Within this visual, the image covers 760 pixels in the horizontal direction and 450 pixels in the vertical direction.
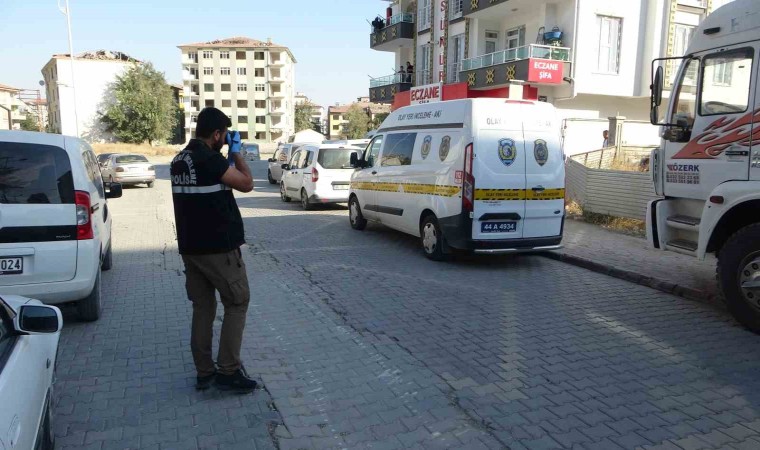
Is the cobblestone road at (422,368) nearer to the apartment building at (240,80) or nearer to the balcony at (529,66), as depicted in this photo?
the balcony at (529,66)

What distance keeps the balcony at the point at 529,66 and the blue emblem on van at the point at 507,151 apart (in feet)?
44.2

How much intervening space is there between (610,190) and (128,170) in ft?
59.1

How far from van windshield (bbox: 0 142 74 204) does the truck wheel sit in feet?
20.5

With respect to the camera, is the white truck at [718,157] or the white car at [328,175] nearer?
the white truck at [718,157]

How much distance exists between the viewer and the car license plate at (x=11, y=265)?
4641mm

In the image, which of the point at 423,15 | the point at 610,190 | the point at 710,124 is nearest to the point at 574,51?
the point at 610,190

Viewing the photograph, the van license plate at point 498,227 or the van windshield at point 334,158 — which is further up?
the van windshield at point 334,158

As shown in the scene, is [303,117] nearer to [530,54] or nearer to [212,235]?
[530,54]

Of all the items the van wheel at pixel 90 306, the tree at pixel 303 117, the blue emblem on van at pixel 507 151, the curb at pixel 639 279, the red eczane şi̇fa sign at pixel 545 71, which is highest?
the tree at pixel 303 117

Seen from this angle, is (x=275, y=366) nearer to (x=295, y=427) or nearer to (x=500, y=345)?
(x=295, y=427)

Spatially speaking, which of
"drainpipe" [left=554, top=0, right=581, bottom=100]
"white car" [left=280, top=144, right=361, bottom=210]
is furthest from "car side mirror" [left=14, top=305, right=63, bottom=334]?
"drainpipe" [left=554, top=0, right=581, bottom=100]

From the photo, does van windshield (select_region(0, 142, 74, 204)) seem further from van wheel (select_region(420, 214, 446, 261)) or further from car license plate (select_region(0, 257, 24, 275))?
van wheel (select_region(420, 214, 446, 261))

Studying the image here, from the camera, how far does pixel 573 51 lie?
2103 centimetres

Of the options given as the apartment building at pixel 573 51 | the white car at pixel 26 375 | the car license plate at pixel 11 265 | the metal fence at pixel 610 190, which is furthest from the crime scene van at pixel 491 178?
the apartment building at pixel 573 51
